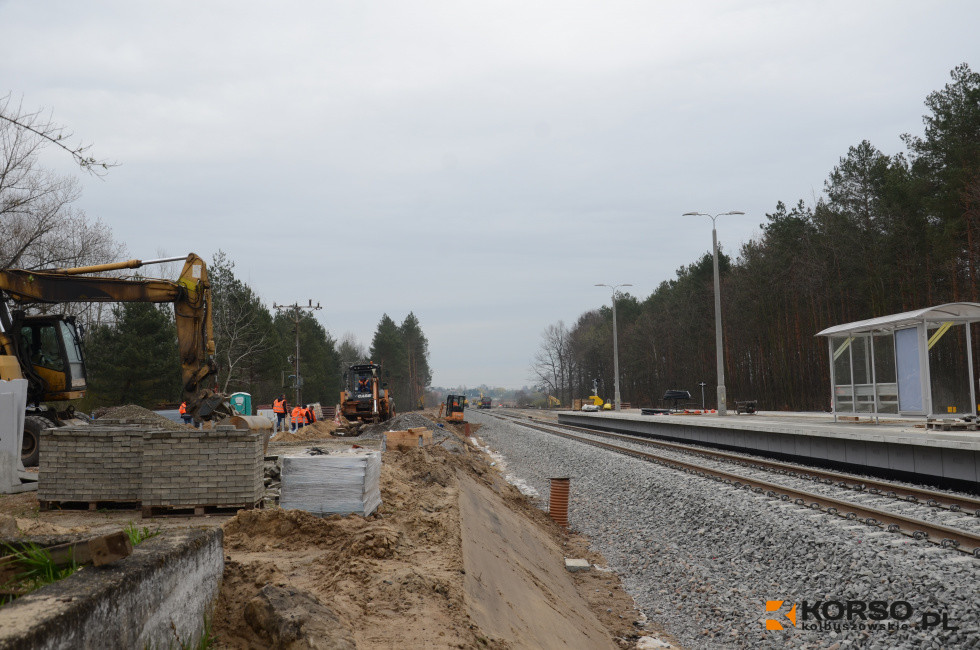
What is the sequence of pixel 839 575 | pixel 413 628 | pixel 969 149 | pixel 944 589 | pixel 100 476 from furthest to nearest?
pixel 969 149 → pixel 100 476 → pixel 839 575 → pixel 944 589 → pixel 413 628

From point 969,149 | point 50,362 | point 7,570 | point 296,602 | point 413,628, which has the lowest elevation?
point 413,628

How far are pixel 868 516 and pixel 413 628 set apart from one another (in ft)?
23.9

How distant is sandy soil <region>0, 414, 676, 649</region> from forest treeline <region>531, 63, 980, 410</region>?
1030 inches

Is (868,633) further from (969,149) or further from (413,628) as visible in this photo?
(969,149)

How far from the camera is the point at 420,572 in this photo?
235 inches

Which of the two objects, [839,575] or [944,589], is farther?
[839,575]

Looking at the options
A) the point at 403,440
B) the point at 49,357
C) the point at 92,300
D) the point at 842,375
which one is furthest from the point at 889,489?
the point at 49,357

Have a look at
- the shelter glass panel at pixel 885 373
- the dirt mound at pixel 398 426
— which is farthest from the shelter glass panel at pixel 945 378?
the dirt mound at pixel 398 426

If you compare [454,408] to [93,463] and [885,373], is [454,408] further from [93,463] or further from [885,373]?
[93,463]

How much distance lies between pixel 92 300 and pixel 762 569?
1462 cm

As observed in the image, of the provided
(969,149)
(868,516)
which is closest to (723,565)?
(868,516)

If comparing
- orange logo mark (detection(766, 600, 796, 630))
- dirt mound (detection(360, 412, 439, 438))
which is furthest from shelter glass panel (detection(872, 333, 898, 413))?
dirt mound (detection(360, 412, 439, 438))

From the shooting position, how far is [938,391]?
16891 millimetres

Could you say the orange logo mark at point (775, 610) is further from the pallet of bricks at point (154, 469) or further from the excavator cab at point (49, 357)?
the excavator cab at point (49, 357)
